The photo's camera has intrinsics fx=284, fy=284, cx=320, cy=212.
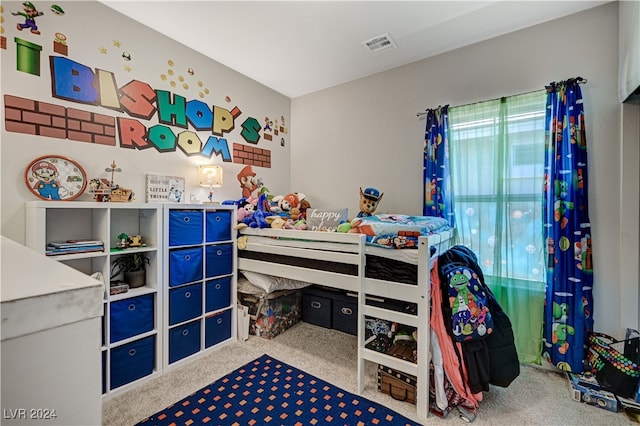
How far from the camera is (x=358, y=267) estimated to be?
1985mm

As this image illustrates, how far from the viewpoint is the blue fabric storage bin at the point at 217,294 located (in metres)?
2.44

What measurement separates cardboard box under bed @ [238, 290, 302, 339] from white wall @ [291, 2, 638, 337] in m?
1.25

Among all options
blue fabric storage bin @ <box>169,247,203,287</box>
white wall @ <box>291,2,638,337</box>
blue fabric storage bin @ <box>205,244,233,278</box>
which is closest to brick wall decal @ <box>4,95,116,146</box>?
blue fabric storage bin @ <box>169,247,203,287</box>

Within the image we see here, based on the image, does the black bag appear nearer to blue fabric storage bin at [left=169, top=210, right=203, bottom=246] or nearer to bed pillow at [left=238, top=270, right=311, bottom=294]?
bed pillow at [left=238, top=270, right=311, bottom=294]

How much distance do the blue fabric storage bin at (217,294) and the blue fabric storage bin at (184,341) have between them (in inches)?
6.6

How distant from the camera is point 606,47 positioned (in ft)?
6.61

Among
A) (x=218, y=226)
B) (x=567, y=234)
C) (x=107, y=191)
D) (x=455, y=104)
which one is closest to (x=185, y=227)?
(x=218, y=226)

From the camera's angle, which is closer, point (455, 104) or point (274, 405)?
point (274, 405)

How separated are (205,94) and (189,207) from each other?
1231mm

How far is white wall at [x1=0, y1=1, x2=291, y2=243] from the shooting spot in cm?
174

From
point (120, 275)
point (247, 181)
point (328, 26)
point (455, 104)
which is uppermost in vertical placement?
point (328, 26)

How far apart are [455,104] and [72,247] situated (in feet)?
10.3

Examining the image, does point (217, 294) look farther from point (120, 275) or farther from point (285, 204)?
point (285, 204)

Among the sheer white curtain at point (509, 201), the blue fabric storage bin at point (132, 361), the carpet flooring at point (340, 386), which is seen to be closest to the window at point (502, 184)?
the sheer white curtain at point (509, 201)
